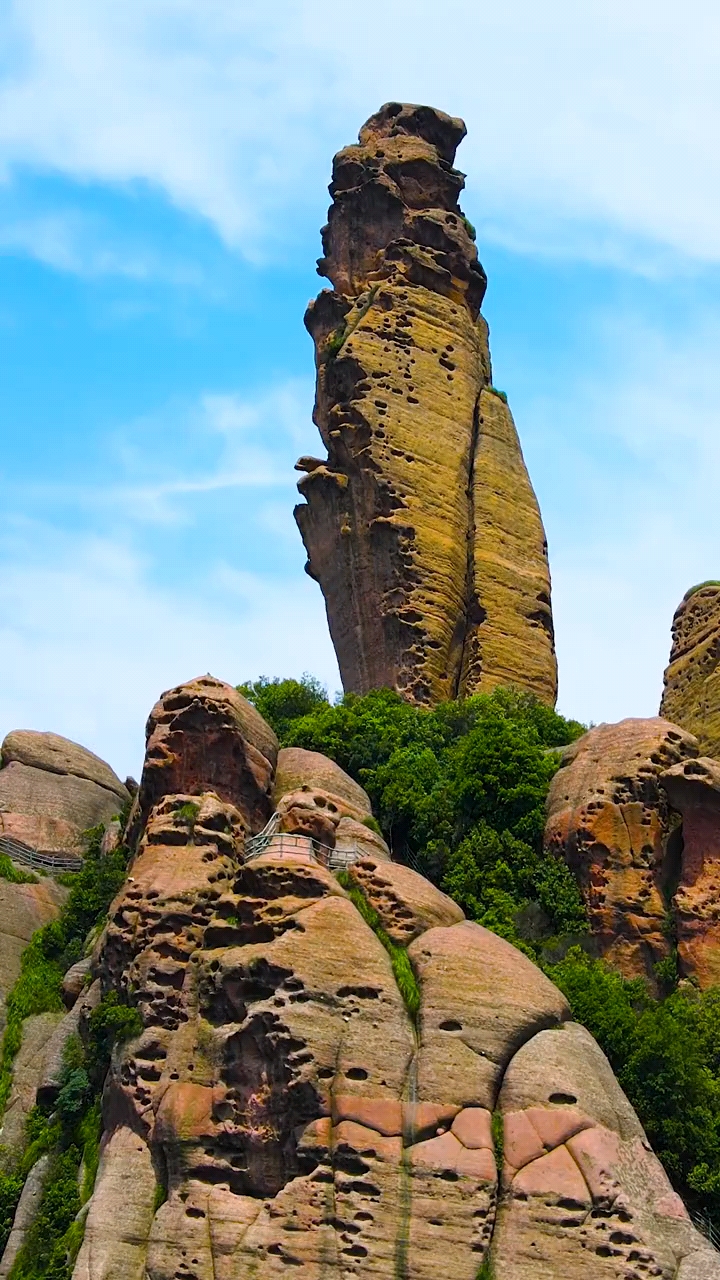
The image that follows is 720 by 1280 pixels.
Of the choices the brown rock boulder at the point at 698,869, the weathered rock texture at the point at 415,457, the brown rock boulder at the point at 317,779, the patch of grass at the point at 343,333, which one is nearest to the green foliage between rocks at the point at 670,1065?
the brown rock boulder at the point at 698,869

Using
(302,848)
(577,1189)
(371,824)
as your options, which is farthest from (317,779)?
(577,1189)

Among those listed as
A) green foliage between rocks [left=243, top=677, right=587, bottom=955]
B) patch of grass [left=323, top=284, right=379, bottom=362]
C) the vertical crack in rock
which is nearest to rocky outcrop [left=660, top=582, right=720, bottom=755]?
Result: green foliage between rocks [left=243, top=677, right=587, bottom=955]

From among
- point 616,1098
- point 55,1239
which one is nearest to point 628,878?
point 616,1098

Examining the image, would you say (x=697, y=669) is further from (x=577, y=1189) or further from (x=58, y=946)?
(x=577, y=1189)

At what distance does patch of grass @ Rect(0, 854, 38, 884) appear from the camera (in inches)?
1665

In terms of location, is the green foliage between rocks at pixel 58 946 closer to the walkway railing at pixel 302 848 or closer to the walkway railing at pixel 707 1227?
the walkway railing at pixel 302 848

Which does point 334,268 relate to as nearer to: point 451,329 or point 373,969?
point 451,329

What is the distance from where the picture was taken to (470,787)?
41719 millimetres

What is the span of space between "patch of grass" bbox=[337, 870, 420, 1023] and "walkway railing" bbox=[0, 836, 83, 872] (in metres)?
12.1

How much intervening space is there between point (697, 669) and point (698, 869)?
31.1 feet

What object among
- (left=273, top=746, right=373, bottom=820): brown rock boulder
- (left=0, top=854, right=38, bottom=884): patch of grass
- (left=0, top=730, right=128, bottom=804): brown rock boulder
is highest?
(left=0, top=730, right=128, bottom=804): brown rock boulder

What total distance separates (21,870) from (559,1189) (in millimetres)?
19125

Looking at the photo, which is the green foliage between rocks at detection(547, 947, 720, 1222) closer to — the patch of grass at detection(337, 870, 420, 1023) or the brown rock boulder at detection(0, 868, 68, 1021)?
the patch of grass at detection(337, 870, 420, 1023)

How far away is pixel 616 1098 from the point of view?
30109 millimetres
